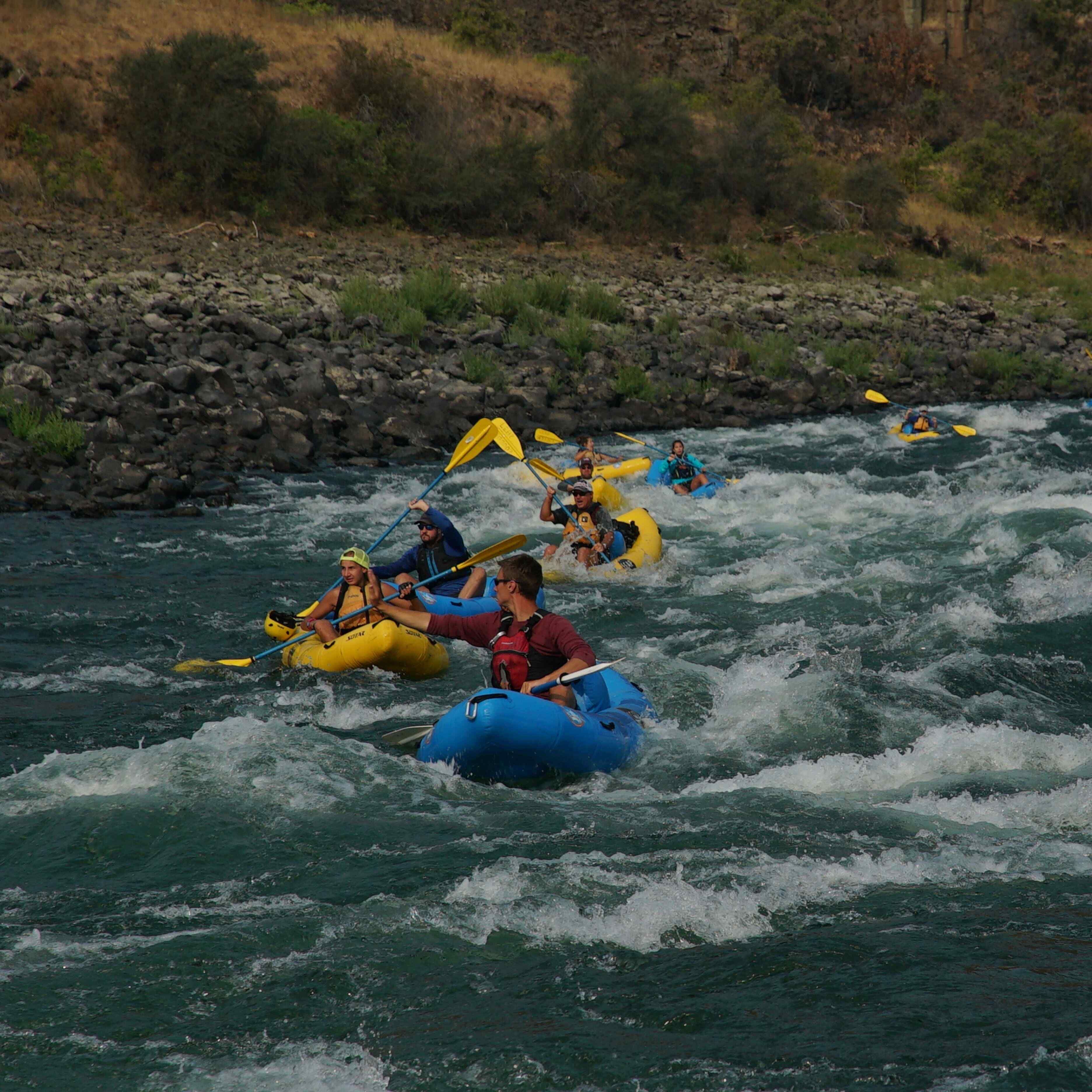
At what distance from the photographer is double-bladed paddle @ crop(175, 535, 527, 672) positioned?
22.3ft

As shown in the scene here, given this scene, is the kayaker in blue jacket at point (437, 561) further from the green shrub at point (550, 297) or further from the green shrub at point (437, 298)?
the green shrub at point (550, 297)

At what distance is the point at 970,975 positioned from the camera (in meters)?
3.49

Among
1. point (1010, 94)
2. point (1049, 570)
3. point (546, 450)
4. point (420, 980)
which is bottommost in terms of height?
point (546, 450)

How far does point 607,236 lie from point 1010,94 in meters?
19.8

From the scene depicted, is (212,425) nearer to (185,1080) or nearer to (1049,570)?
(1049,570)

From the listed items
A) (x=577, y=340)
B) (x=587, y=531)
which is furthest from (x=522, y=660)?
(x=577, y=340)

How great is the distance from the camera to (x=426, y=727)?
215 inches

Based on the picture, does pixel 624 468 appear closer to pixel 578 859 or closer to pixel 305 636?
pixel 305 636

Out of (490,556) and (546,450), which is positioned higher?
(490,556)

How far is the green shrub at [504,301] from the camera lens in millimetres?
17281

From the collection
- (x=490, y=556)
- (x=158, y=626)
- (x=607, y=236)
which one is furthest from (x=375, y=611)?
(x=607, y=236)

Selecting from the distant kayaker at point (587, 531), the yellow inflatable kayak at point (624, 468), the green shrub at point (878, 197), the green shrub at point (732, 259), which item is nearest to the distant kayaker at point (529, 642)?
the distant kayaker at point (587, 531)

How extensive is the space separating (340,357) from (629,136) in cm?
1384

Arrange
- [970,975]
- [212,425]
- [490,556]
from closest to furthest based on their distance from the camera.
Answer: [970,975]
[490,556]
[212,425]
